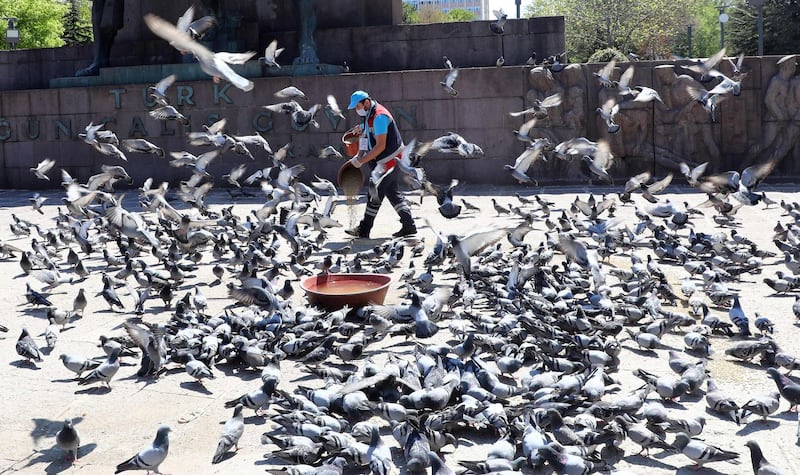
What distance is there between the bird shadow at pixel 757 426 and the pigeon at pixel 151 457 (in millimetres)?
3133

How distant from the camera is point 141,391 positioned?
600 cm

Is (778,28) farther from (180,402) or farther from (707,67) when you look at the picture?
(180,402)

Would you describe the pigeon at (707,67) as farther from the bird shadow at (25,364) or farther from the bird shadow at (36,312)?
the bird shadow at (25,364)

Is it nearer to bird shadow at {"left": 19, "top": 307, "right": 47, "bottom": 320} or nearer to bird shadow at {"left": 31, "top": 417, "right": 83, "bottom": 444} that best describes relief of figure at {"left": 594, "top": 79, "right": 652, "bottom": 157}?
bird shadow at {"left": 19, "top": 307, "right": 47, "bottom": 320}

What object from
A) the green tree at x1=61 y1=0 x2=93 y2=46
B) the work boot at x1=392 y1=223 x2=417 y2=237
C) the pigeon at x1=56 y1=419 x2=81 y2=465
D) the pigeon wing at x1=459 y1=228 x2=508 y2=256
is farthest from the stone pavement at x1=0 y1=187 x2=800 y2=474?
the green tree at x1=61 y1=0 x2=93 y2=46

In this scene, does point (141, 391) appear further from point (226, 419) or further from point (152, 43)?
point (152, 43)

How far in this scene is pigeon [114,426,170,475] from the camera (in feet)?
14.9

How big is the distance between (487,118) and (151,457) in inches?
563

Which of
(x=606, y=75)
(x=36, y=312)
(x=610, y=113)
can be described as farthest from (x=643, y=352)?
(x=606, y=75)

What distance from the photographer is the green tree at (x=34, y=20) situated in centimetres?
4706

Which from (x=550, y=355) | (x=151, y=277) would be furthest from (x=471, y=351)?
(x=151, y=277)

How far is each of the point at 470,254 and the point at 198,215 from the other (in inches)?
258

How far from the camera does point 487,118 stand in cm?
1806

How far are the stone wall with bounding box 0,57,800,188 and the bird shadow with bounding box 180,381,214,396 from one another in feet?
40.9
